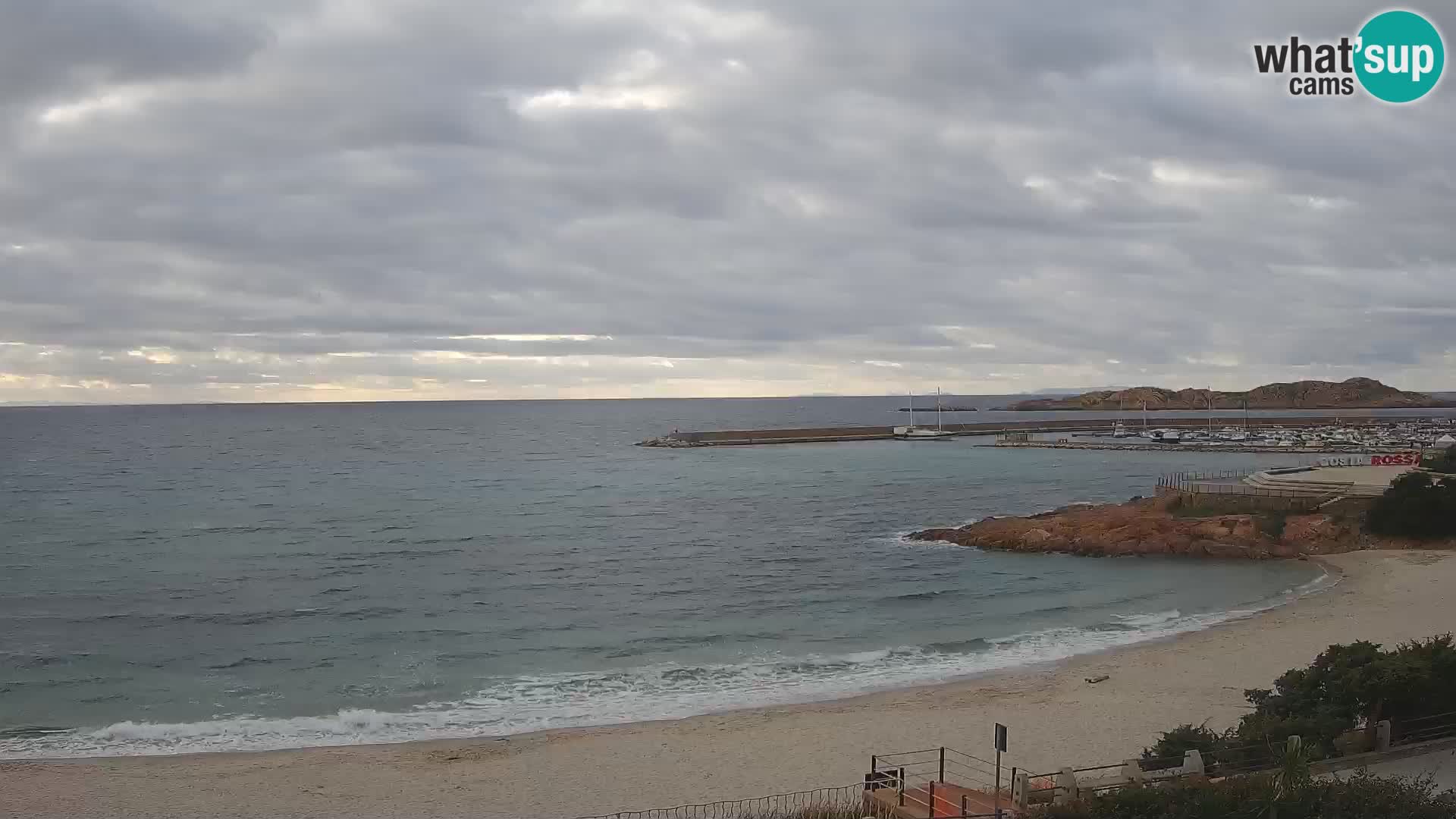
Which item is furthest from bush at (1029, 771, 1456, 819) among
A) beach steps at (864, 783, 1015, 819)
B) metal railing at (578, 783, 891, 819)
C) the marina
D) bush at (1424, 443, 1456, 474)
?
the marina

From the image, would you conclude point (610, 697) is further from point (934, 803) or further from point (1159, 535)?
point (1159, 535)

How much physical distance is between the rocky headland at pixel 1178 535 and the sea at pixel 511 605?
1429 mm

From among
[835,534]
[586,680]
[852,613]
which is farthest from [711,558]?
[586,680]

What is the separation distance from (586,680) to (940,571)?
65.0ft

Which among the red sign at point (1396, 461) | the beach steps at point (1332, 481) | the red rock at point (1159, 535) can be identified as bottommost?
the red rock at point (1159, 535)

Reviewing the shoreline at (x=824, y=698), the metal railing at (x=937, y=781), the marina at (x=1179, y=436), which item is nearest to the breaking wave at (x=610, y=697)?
the shoreline at (x=824, y=698)

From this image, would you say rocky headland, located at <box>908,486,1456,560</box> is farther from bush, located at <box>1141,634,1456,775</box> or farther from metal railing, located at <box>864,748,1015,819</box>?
metal railing, located at <box>864,748,1015,819</box>

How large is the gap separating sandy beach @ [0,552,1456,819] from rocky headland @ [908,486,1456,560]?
2007 cm

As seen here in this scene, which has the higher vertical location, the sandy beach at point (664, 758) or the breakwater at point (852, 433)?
the breakwater at point (852, 433)

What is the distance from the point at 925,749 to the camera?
19562 mm

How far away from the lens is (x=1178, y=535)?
1810 inches

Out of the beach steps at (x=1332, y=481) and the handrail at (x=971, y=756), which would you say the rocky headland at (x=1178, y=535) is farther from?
the handrail at (x=971, y=756)

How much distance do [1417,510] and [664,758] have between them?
39.4 meters

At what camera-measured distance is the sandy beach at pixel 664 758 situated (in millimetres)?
17984
